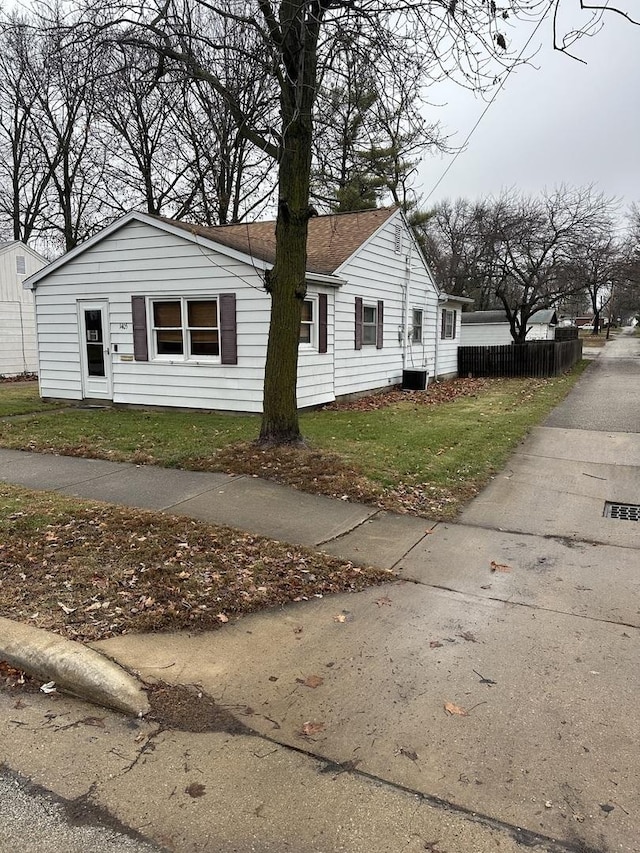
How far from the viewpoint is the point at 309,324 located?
487 inches

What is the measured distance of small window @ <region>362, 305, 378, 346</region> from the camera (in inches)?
583

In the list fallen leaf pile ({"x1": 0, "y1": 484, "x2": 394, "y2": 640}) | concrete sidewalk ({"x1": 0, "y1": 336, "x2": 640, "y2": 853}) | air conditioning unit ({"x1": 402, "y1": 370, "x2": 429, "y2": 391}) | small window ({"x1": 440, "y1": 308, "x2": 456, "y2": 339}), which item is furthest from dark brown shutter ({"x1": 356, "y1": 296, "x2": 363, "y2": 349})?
fallen leaf pile ({"x1": 0, "y1": 484, "x2": 394, "y2": 640})

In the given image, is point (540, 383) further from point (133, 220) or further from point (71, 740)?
point (71, 740)

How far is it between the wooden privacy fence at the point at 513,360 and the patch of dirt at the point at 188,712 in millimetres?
21270

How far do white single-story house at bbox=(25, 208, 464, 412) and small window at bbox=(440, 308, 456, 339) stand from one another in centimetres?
577

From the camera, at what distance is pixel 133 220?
1212 centimetres

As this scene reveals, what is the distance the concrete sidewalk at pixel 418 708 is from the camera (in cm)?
225

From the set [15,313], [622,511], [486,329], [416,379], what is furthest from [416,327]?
[486,329]

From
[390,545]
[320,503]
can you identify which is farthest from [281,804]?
→ [320,503]

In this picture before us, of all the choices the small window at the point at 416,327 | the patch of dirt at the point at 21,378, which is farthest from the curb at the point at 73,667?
the patch of dirt at the point at 21,378

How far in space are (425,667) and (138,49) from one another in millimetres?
8183

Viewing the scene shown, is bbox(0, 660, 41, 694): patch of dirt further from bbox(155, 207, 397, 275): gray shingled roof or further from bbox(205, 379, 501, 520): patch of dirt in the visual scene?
bbox(155, 207, 397, 275): gray shingled roof

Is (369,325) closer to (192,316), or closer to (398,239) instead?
(398,239)

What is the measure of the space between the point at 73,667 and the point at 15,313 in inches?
868
